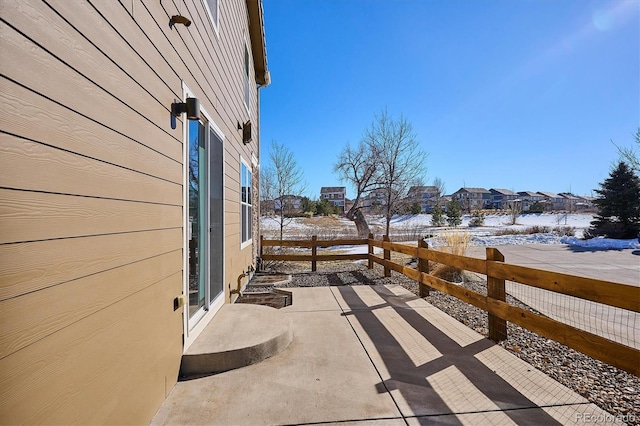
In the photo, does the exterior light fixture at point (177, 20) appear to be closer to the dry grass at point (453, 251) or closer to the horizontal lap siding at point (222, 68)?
the horizontal lap siding at point (222, 68)

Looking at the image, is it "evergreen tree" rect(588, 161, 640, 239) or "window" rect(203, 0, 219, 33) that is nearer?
"window" rect(203, 0, 219, 33)

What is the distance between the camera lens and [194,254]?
3.02 meters

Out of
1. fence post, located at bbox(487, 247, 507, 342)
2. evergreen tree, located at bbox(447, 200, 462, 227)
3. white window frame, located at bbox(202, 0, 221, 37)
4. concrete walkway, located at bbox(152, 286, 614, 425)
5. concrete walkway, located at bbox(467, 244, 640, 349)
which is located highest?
white window frame, located at bbox(202, 0, 221, 37)

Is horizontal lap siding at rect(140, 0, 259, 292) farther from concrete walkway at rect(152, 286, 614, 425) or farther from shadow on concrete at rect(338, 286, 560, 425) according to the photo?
shadow on concrete at rect(338, 286, 560, 425)

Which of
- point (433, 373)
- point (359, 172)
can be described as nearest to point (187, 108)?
point (433, 373)

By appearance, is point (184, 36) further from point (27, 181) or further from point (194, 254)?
point (27, 181)

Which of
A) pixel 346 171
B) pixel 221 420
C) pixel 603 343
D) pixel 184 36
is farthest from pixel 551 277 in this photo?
pixel 346 171

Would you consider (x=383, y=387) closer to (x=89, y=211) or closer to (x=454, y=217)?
(x=89, y=211)

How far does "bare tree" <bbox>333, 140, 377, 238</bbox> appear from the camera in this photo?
16.2 meters

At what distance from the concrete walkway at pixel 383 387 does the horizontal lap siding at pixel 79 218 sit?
0.49 metres

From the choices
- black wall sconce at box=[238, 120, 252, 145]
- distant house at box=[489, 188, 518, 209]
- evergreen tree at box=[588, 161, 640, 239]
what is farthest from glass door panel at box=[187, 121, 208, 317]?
distant house at box=[489, 188, 518, 209]

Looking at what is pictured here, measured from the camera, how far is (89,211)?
1.36 metres

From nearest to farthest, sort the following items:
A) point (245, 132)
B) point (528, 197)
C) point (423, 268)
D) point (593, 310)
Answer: point (593, 310)
point (423, 268)
point (245, 132)
point (528, 197)

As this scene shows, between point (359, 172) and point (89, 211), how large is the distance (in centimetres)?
1591
